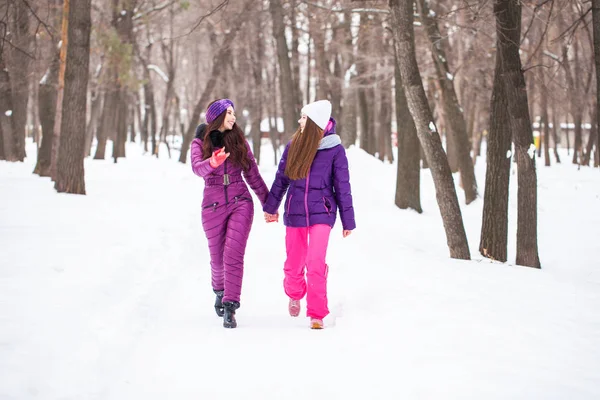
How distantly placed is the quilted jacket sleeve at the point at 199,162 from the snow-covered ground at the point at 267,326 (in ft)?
4.44

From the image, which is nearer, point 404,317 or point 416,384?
point 416,384

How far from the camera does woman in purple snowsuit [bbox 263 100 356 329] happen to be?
5212mm

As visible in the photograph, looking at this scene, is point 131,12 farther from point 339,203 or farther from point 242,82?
point 339,203

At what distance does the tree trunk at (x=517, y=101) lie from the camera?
7.88 m

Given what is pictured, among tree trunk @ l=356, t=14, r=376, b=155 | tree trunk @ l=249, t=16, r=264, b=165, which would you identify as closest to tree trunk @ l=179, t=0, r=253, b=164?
tree trunk @ l=249, t=16, r=264, b=165

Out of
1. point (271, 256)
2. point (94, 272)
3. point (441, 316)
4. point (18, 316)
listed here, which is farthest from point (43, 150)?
point (441, 316)

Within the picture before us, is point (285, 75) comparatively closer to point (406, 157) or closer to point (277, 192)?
point (406, 157)

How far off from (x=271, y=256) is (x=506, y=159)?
3.79 metres

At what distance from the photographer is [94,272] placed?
6.28 meters

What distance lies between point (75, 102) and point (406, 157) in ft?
23.7

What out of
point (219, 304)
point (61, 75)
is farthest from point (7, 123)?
point (219, 304)

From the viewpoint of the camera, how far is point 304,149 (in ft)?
17.0

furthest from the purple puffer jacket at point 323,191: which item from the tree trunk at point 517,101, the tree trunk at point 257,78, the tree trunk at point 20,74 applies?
the tree trunk at point 257,78

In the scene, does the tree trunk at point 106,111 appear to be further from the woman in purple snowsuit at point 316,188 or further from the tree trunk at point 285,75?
the woman in purple snowsuit at point 316,188
